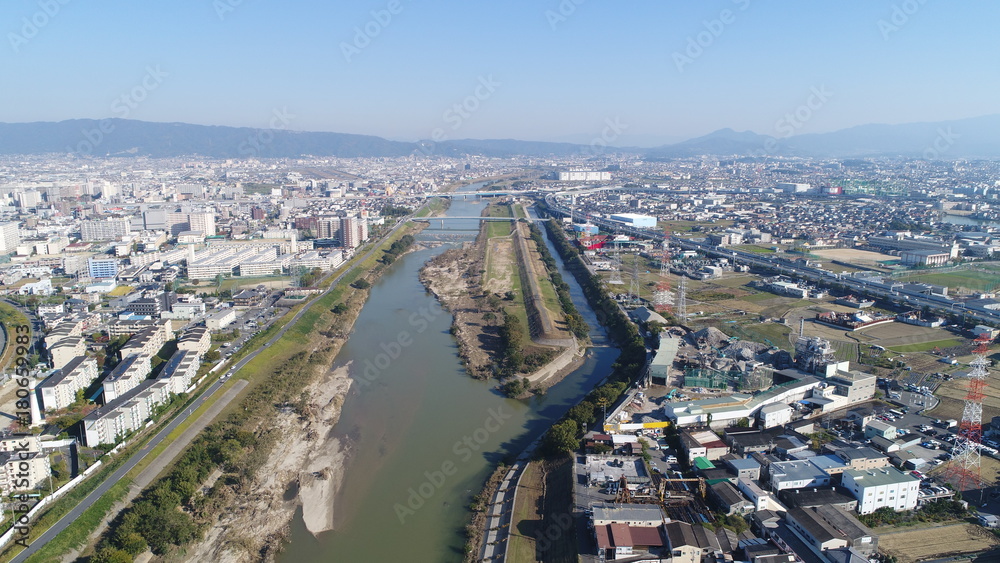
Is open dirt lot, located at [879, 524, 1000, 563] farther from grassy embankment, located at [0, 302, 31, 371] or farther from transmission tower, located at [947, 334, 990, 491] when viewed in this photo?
grassy embankment, located at [0, 302, 31, 371]

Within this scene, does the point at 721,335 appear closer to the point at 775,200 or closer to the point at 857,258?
the point at 857,258

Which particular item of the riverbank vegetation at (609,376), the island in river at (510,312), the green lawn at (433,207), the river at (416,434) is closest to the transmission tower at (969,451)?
the riverbank vegetation at (609,376)

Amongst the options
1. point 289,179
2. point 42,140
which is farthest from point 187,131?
point 289,179

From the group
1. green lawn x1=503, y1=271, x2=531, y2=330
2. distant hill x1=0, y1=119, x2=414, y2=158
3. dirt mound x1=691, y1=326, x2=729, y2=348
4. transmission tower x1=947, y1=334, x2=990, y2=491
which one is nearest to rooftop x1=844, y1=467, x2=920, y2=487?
transmission tower x1=947, y1=334, x2=990, y2=491

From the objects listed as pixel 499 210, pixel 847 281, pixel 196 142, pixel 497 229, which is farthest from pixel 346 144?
pixel 847 281

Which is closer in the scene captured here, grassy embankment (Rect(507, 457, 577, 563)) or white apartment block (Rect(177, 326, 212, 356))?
grassy embankment (Rect(507, 457, 577, 563))

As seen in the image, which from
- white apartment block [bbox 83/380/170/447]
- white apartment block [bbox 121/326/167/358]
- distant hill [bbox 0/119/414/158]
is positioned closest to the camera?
white apartment block [bbox 83/380/170/447]
